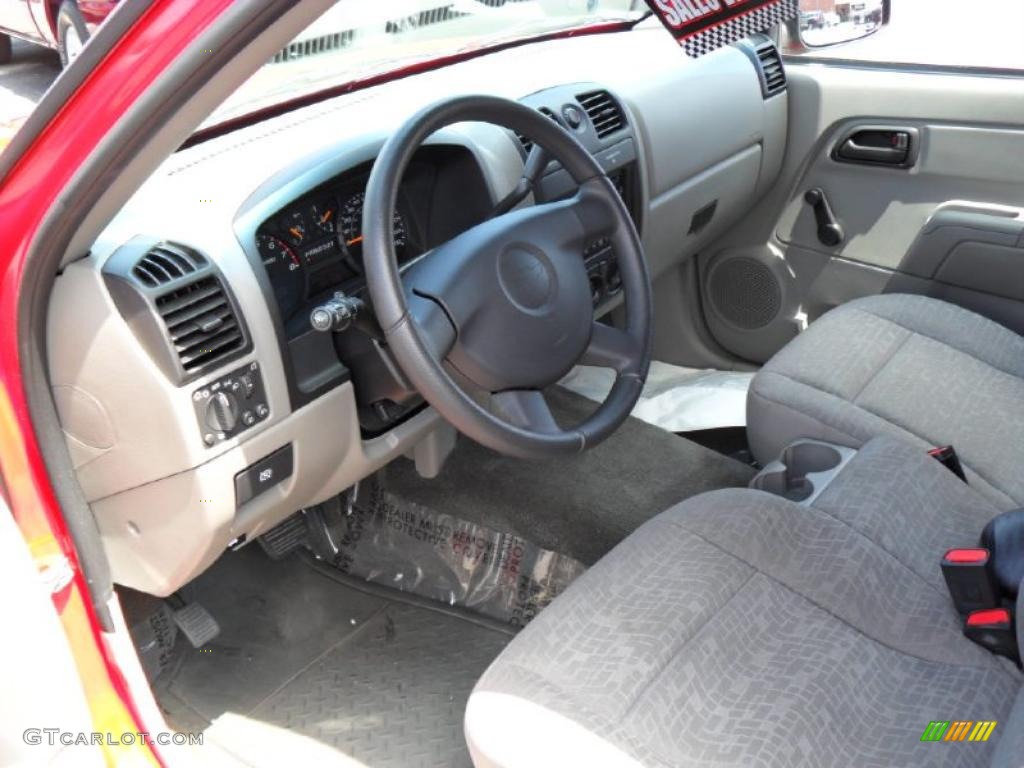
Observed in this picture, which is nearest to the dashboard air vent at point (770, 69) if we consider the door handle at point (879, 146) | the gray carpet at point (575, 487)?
the door handle at point (879, 146)

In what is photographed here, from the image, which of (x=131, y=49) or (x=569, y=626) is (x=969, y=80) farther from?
(x=131, y=49)

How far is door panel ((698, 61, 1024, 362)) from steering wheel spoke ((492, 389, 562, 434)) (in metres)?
1.36

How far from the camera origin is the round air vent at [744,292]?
2816 mm

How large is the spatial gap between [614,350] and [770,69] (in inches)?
49.2

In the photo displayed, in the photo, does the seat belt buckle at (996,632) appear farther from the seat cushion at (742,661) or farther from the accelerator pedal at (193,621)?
the accelerator pedal at (193,621)

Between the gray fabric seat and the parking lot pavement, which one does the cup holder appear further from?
the parking lot pavement

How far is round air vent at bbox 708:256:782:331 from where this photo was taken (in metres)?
2.82

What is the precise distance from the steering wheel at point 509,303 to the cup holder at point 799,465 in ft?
1.22

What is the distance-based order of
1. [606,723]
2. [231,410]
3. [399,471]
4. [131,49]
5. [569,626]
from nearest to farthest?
1. [131,49]
2. [606,723]
3. [569,626]
4. [231,410]
5. [399,471]

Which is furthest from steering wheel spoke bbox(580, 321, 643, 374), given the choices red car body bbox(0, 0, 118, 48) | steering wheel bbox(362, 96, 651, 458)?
red car body bbox(0, 0, 118, 48)

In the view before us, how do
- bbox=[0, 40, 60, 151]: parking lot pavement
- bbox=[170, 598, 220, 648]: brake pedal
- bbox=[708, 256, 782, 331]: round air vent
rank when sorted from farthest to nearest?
bbox=[708, 256, 782, 331]: round air vent
bbox=[170, 598, 220, 648]: brake pedal
bbox=[0, 40, 60, 151]: parking lot pavement

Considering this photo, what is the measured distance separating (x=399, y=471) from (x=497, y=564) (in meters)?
0.29

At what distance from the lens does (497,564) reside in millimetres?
2203

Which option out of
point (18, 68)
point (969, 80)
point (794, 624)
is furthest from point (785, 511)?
point (18, 68)
